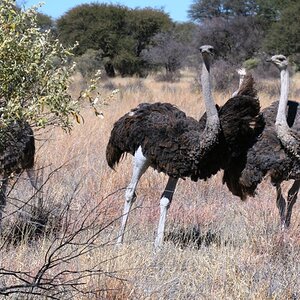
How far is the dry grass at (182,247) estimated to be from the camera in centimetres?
414

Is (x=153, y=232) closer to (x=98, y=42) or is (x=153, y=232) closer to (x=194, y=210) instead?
(x=194, y=210)

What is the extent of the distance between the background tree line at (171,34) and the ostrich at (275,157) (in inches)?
725

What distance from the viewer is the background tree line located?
25984 millimetres

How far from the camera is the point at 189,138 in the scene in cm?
520

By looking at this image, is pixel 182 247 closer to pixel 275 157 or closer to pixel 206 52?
pixel 275 157

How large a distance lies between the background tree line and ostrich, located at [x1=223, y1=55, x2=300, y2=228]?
18.4 meters

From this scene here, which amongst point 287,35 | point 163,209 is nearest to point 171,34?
point 287,35

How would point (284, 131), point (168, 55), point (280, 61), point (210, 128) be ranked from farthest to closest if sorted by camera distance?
1. point (168, 55)
2. point (280, 61)
3. point (284, 131)
4. point (210, 128)

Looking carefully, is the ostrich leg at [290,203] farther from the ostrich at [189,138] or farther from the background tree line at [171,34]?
the background tree line at [171,34]

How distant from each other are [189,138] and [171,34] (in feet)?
100

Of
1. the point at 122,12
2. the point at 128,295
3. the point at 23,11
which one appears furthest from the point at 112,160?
the point at 122,12

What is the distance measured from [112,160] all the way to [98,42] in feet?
93.1

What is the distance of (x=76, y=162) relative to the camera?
8.18 m

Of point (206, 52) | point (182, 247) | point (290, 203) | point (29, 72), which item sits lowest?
point (182, 247)
